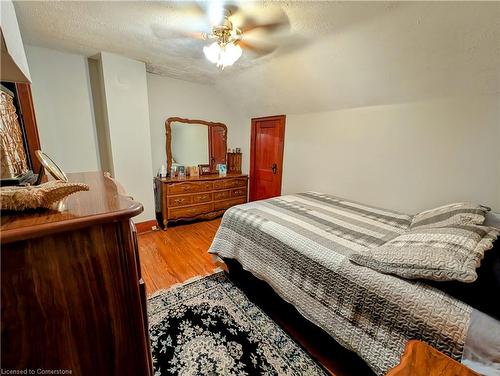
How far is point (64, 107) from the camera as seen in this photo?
2.56 m

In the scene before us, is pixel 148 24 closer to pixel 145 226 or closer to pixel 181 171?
pixel 181 171

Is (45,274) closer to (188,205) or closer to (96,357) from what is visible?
(96,357)

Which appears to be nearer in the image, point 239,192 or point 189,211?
point 189,211

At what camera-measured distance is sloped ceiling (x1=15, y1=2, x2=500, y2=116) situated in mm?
1484

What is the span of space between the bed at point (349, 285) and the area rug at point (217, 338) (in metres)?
0.31

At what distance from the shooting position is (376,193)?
2549 millimetres

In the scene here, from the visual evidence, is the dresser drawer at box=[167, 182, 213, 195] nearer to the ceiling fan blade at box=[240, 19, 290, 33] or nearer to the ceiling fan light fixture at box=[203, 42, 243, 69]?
the ceiling fan light fixture at box=[203, 42, 243, 69]

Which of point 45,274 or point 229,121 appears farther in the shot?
point 229,121

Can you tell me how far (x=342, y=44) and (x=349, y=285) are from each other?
207 cm

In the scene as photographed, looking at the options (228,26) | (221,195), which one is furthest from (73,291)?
(221,195)

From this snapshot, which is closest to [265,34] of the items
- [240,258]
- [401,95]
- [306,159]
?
[401,95]

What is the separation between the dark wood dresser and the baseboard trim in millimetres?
2692

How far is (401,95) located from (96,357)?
9.73 feet

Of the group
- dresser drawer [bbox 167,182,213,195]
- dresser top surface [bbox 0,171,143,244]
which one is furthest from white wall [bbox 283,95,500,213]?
dresser top surface [bbox 0,171,143,244]
